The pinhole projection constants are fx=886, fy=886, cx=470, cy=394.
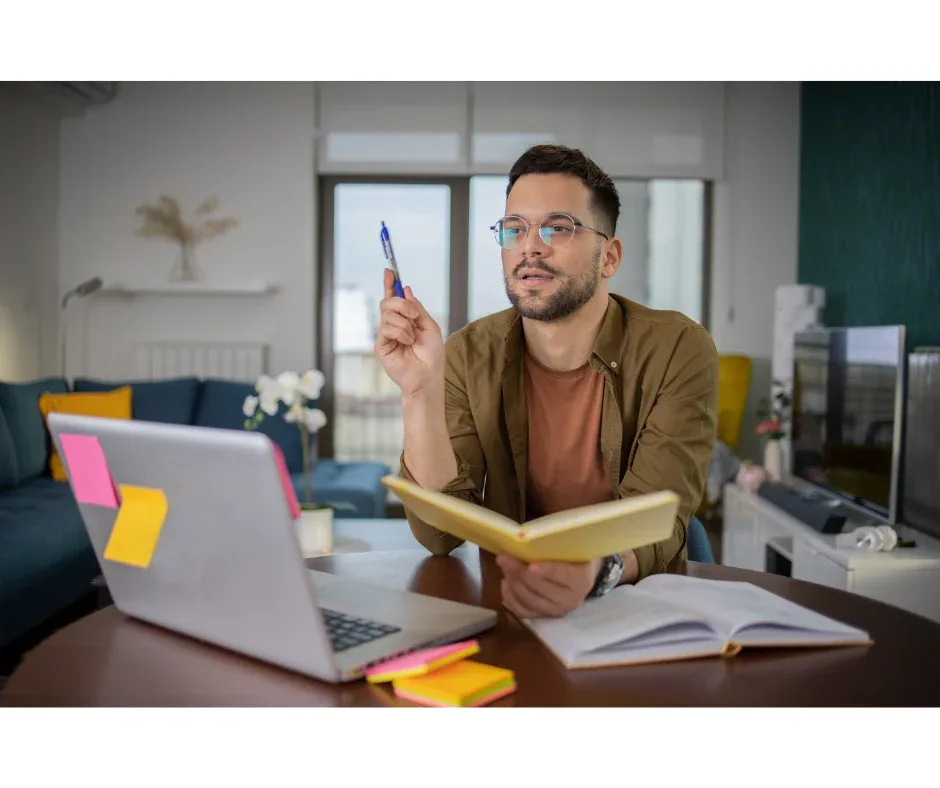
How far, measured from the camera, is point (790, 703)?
75cm

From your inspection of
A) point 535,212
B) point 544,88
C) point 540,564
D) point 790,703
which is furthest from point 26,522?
point 544,88

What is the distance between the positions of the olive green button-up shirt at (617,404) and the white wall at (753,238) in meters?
3.40

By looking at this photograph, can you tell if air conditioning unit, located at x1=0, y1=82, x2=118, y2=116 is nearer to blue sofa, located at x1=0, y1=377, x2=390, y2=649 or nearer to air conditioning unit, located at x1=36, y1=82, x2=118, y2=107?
air conditioning unit, located at x1=36, y1=82, x2=118, y2=107

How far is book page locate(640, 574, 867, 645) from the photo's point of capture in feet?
2.74

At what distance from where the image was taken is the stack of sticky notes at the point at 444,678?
72 centimetres

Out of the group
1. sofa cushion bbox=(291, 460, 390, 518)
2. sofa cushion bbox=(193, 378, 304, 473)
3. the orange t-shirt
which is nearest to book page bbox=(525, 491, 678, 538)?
the orange t-shirt

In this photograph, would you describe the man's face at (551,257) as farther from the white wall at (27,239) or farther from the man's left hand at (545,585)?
the white wall at (27,239)

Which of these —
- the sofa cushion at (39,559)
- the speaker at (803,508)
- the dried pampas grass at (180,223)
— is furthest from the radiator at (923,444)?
the dried pampas grass at (180,223)

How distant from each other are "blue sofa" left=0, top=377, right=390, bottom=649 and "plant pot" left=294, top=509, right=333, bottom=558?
0.86m

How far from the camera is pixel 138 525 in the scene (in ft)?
2.82

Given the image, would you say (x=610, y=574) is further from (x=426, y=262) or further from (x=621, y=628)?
(x=426, y=262)

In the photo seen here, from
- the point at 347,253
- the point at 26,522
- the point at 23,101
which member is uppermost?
the point at 23,101
